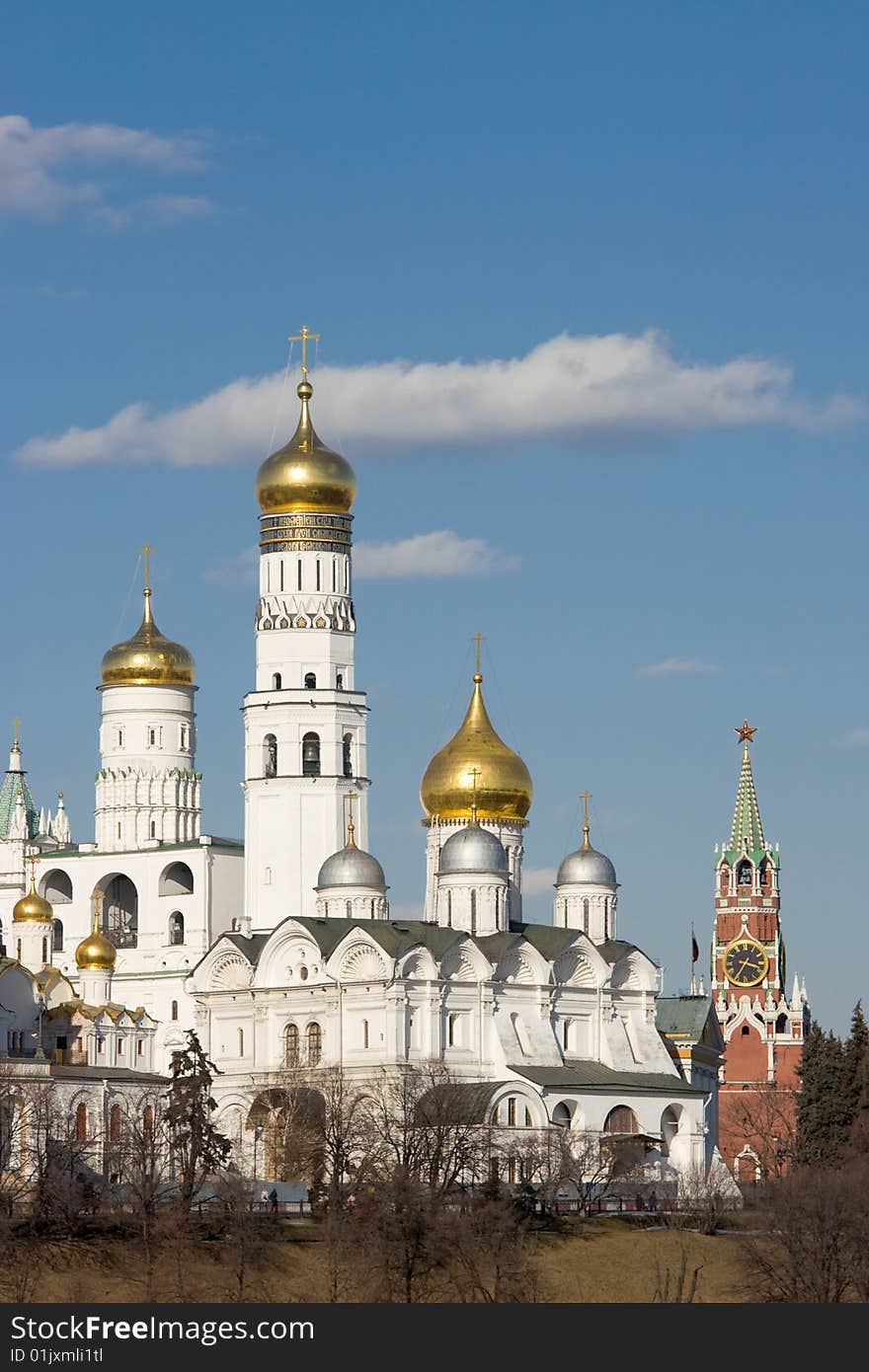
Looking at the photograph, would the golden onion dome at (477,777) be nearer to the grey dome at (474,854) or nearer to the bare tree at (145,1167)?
the grey dome at (474,854)

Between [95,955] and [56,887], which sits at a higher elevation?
[56,887]

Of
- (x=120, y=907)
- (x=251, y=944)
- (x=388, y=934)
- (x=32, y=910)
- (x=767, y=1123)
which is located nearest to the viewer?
(x=388, y=934)

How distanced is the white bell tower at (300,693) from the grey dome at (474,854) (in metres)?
3.73

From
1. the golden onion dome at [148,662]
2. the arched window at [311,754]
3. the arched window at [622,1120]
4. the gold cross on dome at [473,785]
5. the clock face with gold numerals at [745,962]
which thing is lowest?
the arched window at [622,1120]

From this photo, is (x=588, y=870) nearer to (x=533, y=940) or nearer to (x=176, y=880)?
(x=533, y=940)

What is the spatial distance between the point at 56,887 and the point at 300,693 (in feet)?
36.7

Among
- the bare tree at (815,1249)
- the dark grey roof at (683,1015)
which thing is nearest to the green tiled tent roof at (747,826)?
the dark grey roof at (683,1015)

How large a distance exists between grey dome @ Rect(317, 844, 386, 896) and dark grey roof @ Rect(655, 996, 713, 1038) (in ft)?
37.3

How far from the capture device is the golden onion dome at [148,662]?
9431cm

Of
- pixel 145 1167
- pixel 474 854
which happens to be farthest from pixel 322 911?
pixel 145 1167

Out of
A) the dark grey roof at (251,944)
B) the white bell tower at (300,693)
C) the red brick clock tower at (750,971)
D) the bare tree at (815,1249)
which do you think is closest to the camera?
the bare tree at (815,1249)

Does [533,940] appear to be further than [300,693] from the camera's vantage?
No

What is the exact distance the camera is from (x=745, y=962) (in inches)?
4941
